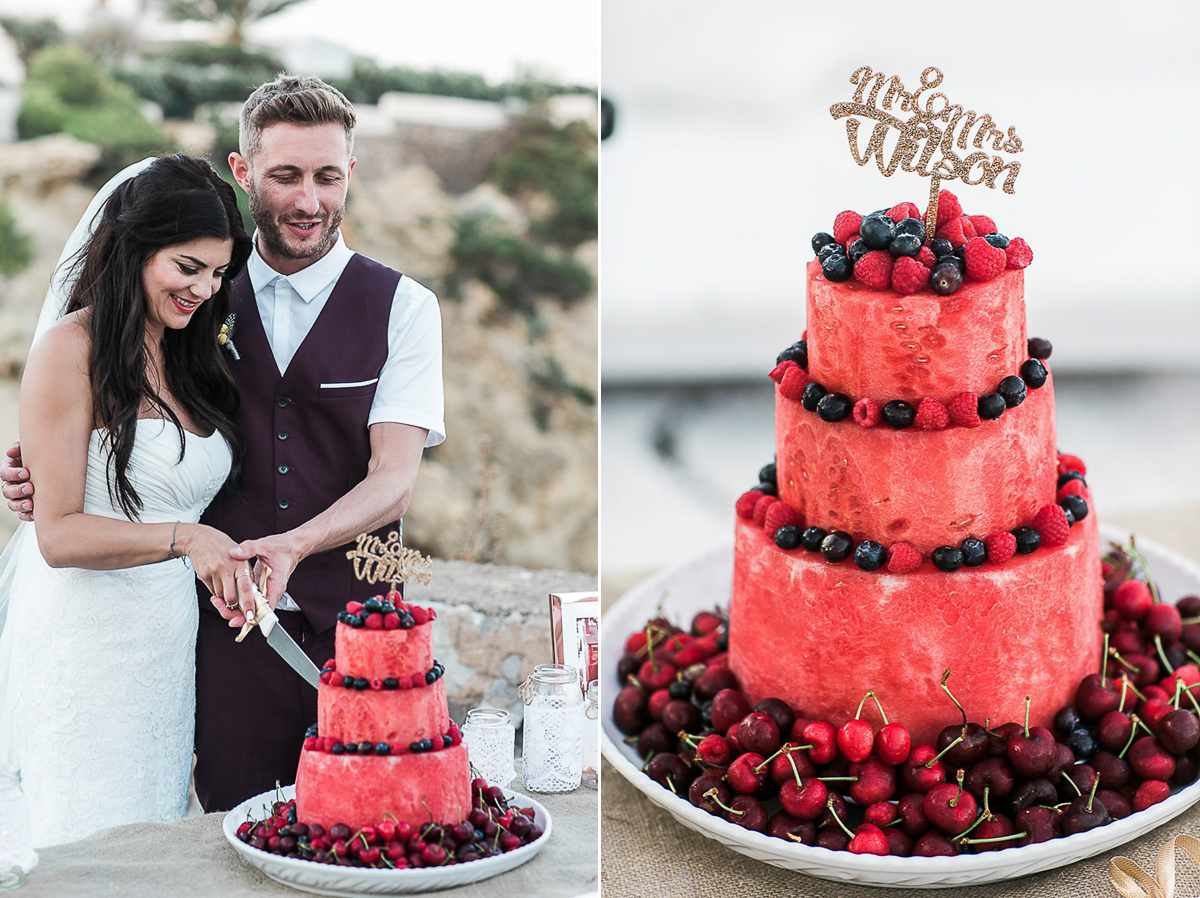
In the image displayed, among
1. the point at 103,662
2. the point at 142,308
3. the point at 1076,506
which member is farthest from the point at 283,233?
the point at 1076,506

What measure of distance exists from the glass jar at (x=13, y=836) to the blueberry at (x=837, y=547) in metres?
0.98

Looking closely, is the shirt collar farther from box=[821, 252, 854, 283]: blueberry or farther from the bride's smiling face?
box=[821, 252, 854, 283]: blueberry

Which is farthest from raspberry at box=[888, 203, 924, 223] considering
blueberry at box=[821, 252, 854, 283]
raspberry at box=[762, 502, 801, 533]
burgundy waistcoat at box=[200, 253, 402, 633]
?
burgundy waistcoat at box=[200, 253, 402, 633]

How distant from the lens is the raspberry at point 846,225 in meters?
1.46

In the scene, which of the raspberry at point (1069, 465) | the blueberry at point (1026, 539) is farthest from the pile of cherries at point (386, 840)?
the raspberry at point (1069, 465)

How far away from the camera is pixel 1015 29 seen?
4172 millimetres

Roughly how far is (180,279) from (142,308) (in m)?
0.05

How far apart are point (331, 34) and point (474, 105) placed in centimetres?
109

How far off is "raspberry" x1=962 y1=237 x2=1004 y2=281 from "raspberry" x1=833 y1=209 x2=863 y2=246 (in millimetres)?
147

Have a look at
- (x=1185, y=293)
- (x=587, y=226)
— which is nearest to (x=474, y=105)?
(x=587, y=226)

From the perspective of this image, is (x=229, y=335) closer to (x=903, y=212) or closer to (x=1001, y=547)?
(x=903, y=212)

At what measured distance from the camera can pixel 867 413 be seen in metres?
1.40

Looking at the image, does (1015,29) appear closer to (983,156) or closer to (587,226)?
(587,226)

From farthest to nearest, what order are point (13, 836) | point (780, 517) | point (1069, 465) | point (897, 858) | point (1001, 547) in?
1. point (1069, 465)
2. point (780, 517)
3. point (1001, 547)
4. point (897, 858)
5. point (13, 836)
